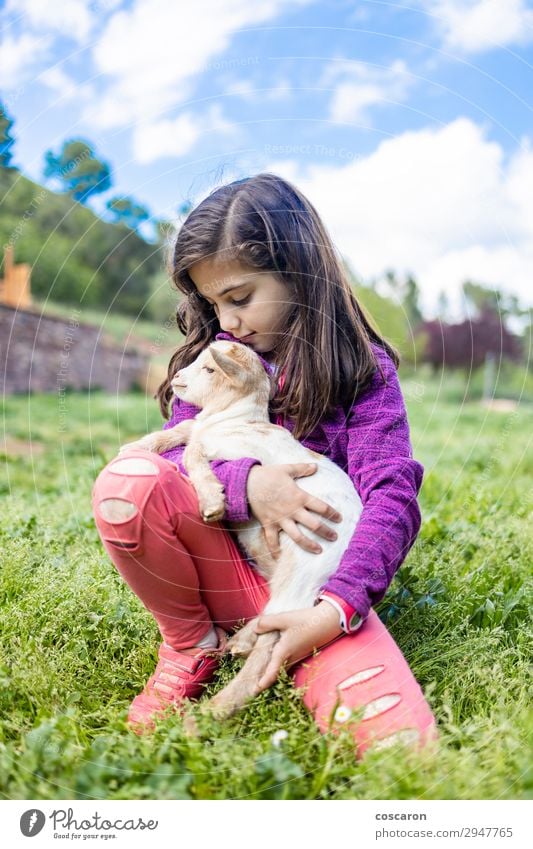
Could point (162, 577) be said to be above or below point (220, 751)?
above

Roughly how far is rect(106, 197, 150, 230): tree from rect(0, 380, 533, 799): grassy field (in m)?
1.21

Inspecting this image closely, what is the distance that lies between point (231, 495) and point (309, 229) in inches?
31.3

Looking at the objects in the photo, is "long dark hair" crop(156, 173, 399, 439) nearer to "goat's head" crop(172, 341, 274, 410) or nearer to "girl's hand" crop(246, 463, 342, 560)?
"goat's head" crop(172, 341, 274, 410)

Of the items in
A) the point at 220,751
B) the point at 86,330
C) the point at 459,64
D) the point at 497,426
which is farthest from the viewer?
the point at 86,330

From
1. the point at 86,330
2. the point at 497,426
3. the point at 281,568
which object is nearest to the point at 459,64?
the point at 281,568

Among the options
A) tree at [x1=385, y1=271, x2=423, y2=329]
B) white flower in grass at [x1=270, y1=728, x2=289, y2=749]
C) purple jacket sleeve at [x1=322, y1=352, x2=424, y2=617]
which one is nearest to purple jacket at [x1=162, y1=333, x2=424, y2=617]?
purple jacket sleeve at [x1=322, y1=352, x2=424, y2=617]

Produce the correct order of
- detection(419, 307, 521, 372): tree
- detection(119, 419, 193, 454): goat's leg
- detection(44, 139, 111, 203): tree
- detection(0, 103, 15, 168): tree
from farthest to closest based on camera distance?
detection(419, 307, 521, 372): tree
detection(44, 139, 111, 203): tree
detection(0, 103, 15, 168): tree
detection(119, 419, 193, 454): goat's leg

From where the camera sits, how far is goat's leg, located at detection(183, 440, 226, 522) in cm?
203

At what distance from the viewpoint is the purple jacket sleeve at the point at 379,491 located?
1987mm

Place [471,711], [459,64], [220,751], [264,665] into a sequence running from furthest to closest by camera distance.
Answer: [459,64]
[471,711]
[264,665]
[220,751]

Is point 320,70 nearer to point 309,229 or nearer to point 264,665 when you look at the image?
point 309,229

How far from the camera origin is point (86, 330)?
436 inches

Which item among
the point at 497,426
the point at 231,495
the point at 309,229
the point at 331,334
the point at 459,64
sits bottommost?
the point at 497,426
